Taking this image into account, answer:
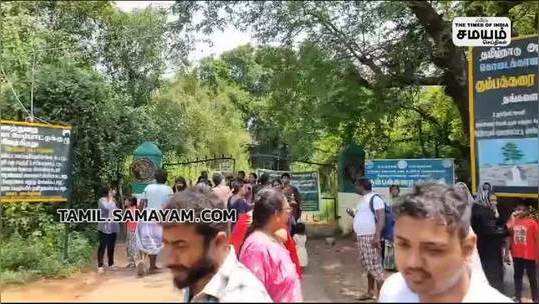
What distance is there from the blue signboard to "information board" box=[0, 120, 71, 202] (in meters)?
4.12

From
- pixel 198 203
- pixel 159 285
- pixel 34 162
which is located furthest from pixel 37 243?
pixel 159 285

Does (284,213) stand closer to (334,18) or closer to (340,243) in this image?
(334,18)

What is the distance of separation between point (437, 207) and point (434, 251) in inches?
5.7

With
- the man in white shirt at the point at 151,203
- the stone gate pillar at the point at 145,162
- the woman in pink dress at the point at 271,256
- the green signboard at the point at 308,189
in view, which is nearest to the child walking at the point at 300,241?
the man in white shirt at the point at 151,203

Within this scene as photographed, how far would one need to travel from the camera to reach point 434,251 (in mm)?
1293

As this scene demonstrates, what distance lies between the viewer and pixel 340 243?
11000mm

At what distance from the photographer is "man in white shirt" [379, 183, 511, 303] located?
122 cm

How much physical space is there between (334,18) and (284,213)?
6483 mm

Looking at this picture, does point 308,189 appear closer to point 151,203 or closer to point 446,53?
point 446,53

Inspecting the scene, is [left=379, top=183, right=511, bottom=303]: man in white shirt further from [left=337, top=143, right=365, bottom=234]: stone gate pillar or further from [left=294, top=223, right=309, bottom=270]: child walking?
[left=337, top=143, right=365, bottom=234]: stone gate pillar

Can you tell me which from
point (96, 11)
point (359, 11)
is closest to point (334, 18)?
point (359, 11)

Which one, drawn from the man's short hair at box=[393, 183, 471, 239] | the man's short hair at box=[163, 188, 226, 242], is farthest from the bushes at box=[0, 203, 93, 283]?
the man's short hair at box=[393, 183, 471, 239]

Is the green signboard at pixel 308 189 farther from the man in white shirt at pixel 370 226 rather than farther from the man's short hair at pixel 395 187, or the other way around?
the man in white shirt at pixel 370 226

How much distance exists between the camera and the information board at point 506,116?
17.3 ft
